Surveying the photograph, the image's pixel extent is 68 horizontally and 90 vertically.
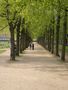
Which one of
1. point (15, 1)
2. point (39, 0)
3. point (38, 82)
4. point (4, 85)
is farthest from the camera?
point (15, 1)

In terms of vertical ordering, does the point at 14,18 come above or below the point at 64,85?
above

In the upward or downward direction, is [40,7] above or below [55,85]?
above

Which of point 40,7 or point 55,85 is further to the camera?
point 40,7

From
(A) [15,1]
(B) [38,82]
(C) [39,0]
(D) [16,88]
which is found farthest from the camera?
(A) [15,1]

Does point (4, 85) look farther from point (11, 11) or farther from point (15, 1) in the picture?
point (11, 11)

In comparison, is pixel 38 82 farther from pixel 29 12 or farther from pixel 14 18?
pixel 14 18

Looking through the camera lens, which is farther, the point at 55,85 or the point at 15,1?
the point at 15,1

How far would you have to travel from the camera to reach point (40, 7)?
32469mm

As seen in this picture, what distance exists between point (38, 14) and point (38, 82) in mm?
16861

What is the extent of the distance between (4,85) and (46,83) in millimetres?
2323

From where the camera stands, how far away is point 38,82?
19953 millimetres

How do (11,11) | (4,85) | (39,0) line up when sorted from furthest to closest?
(11,11) → (39,0) → (4,85)

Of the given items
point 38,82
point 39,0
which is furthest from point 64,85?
point 39,0

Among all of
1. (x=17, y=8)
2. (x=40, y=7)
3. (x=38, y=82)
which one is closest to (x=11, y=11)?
(x=17, y=8)
